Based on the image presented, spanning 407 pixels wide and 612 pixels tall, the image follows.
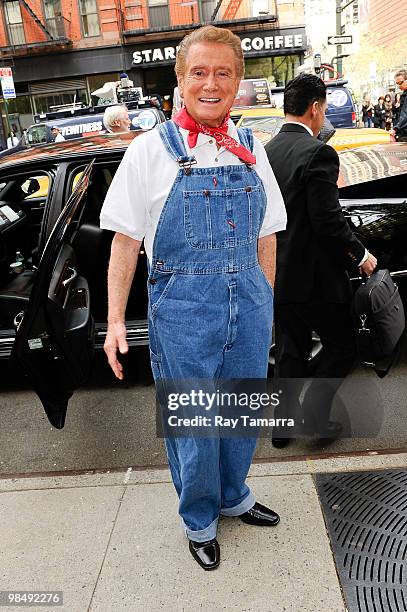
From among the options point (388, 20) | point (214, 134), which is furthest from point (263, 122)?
point (388, 20)

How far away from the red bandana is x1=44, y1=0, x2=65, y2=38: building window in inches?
995

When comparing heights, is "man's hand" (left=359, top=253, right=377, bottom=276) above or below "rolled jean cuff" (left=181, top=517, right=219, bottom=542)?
above

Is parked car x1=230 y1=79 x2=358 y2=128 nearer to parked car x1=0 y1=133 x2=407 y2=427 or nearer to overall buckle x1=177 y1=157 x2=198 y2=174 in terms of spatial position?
parked car x1=0 y1=133 x2=407 y2=427

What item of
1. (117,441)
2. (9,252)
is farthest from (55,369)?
(9,252)

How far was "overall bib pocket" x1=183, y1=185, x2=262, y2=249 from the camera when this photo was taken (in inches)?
77.4

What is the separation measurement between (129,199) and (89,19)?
1012 inches

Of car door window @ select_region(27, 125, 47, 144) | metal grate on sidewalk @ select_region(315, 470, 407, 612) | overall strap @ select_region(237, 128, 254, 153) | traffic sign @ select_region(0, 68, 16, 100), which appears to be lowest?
metal grate on sidewalk @ select_region(315, 470, 407, 612)

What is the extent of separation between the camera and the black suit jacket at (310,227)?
103 inches

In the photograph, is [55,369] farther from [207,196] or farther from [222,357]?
[207,196]

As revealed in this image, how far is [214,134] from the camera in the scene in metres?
2.03

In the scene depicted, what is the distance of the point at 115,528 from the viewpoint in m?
2.52

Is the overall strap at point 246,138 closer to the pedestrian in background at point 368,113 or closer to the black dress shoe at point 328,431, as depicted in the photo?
the black dress shoe at point 328,431

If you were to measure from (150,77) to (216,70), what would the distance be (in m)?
24.9

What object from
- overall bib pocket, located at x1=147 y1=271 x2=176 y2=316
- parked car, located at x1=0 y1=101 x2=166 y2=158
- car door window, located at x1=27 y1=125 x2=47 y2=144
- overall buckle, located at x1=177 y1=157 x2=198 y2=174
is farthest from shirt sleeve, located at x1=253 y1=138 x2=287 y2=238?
car door window, located at x1=27 y1=125 x2=47 y2=144
